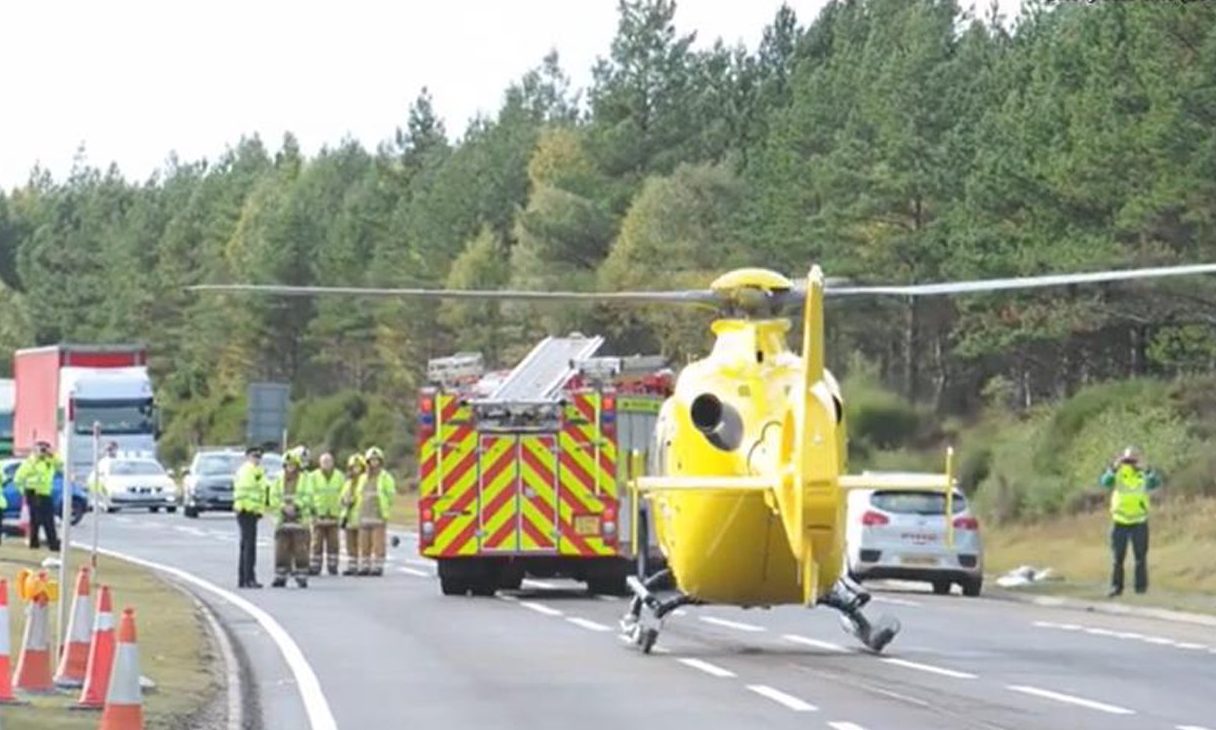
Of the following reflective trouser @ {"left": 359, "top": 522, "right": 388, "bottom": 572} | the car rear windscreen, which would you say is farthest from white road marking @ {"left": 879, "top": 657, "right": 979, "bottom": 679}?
reflective trouser @ {"left": 359, "top": 522, "right": 388, "bottom": 572}

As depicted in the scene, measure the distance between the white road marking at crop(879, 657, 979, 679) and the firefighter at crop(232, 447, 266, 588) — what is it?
1421 cm

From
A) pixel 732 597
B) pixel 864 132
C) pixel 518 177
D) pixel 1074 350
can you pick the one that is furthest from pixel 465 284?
pixel 732 597

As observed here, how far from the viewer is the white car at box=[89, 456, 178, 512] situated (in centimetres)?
7075

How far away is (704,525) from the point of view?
22.8 meters

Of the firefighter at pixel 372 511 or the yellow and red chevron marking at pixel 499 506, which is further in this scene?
the firefighter at pixel 372 511

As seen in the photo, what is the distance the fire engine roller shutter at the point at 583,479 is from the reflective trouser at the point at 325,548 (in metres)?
8.01

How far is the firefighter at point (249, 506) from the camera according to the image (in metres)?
36.5

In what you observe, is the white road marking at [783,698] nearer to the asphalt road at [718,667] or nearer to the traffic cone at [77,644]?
the asphalt road at [718,667]

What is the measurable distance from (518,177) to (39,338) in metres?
41.3

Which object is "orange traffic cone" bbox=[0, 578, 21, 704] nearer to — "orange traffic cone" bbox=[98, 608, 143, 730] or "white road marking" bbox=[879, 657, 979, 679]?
"orange traffic cone" bbox=[98, 608, 143, 730]

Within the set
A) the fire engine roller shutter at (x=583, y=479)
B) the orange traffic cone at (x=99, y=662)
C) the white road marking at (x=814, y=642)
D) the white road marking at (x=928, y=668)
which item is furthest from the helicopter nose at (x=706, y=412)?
the fire engine roller shutter at (x=583, y=479)

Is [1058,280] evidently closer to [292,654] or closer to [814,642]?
[814,642]

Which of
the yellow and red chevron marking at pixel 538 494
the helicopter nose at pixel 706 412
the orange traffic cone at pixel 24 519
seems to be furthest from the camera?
the orange traffic cone at pixel 24 519

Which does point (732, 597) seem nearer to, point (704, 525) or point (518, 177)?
point (704, 525)
